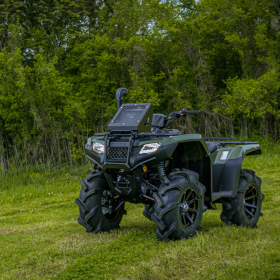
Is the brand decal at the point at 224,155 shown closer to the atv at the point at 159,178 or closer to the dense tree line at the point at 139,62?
the atv at the point at 159,178

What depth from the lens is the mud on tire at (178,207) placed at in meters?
4.11

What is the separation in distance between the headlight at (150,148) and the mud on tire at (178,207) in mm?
411

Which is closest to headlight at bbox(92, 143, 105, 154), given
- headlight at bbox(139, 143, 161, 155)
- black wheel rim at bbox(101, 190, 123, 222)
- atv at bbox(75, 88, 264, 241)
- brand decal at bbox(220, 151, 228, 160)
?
atv at bbox(75, 88, 264, 241)

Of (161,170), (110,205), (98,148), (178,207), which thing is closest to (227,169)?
(161,170)

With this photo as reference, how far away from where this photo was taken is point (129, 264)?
360 cm

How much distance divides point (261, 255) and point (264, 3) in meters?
18.1

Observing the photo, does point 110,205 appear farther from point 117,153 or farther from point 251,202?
point 251,202

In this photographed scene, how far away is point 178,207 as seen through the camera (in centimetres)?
416

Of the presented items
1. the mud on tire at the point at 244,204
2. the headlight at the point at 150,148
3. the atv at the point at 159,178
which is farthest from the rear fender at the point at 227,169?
the headlight at the point at 150,148

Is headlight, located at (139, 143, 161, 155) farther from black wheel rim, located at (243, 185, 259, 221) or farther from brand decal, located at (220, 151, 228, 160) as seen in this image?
black wheel rim, located at (243, 185, 259, 221)

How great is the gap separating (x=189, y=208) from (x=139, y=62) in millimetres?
14288

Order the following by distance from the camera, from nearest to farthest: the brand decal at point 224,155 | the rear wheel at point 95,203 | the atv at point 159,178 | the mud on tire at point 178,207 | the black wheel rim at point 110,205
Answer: the mud on tire at point 178,207, the atv at point 159,178, the rear wheel at point 95,203, the black wheel rim at point 110,205, the brand decal at point 224,155

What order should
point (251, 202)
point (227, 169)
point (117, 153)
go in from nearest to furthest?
point (117, 153) → point (227, 169) → point (251, 202)

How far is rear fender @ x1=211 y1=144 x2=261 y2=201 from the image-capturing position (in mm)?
5156
